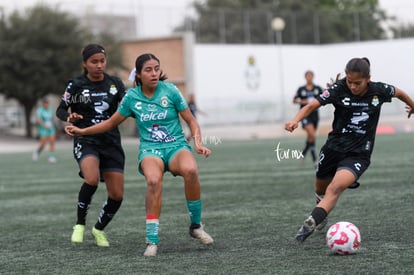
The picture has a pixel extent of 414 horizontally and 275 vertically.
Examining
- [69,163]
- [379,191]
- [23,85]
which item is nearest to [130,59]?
[23,85]

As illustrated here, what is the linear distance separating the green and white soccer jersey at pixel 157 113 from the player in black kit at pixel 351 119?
104cm

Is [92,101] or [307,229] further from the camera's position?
[92,101]

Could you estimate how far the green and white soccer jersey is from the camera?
7.64 meters

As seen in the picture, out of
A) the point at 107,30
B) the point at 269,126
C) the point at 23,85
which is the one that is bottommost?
the point at 269,126

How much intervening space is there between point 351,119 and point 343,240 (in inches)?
53.9

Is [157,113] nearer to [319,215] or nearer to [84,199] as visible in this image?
[84,199]

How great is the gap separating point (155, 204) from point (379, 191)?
5.70 metres

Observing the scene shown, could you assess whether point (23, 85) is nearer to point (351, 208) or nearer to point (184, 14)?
point (184, 14)

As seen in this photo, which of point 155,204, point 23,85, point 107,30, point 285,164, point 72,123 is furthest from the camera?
point 107,30

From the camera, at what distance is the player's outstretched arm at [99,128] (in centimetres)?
775

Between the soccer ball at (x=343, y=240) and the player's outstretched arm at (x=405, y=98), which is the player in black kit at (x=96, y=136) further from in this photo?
the player's outstretched arm at (x=405, y=98)

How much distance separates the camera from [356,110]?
773 cm

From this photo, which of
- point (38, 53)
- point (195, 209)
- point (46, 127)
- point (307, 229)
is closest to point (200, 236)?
point (195, 209)

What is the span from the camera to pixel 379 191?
12305 millimetres
